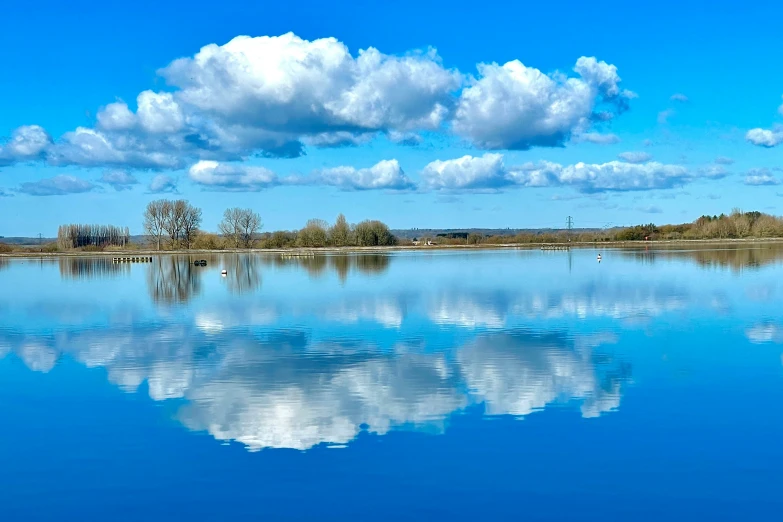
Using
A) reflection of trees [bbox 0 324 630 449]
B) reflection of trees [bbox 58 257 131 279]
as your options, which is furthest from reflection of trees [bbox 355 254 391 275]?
reflection of trees [bbox 0 324 630 449]

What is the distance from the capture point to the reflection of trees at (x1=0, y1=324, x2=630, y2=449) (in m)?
8.48

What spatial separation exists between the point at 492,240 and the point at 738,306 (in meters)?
95.3

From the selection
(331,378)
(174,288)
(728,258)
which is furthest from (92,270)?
(728,258)

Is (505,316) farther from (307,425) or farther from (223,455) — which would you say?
(223,455)

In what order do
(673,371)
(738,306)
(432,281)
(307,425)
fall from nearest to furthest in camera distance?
(307,425) < (673,371) < (738,306) < (432,281)

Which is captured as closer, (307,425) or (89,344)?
(307,425)

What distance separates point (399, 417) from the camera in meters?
8.54

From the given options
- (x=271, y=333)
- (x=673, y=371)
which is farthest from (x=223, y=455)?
(x=271, y=333)

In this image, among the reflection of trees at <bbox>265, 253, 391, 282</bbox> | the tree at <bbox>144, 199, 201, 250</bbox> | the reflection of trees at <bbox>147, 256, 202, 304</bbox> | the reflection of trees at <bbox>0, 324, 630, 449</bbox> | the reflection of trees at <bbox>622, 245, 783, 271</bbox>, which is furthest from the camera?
the tree at <bbox>144, 199, 201, 250</bbox>

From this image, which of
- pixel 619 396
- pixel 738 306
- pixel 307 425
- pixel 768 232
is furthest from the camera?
pixel 768 232

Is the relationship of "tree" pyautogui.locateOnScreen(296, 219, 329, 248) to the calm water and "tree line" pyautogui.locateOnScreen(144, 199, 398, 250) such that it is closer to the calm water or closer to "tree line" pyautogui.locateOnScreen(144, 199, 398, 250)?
"tree line" pyautogui.locateOnScreen(144, 199, 398, 250)

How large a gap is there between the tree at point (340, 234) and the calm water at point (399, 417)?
78.5 metres

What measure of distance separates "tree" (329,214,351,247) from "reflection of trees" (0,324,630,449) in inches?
3193

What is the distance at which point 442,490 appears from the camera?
6371mm
